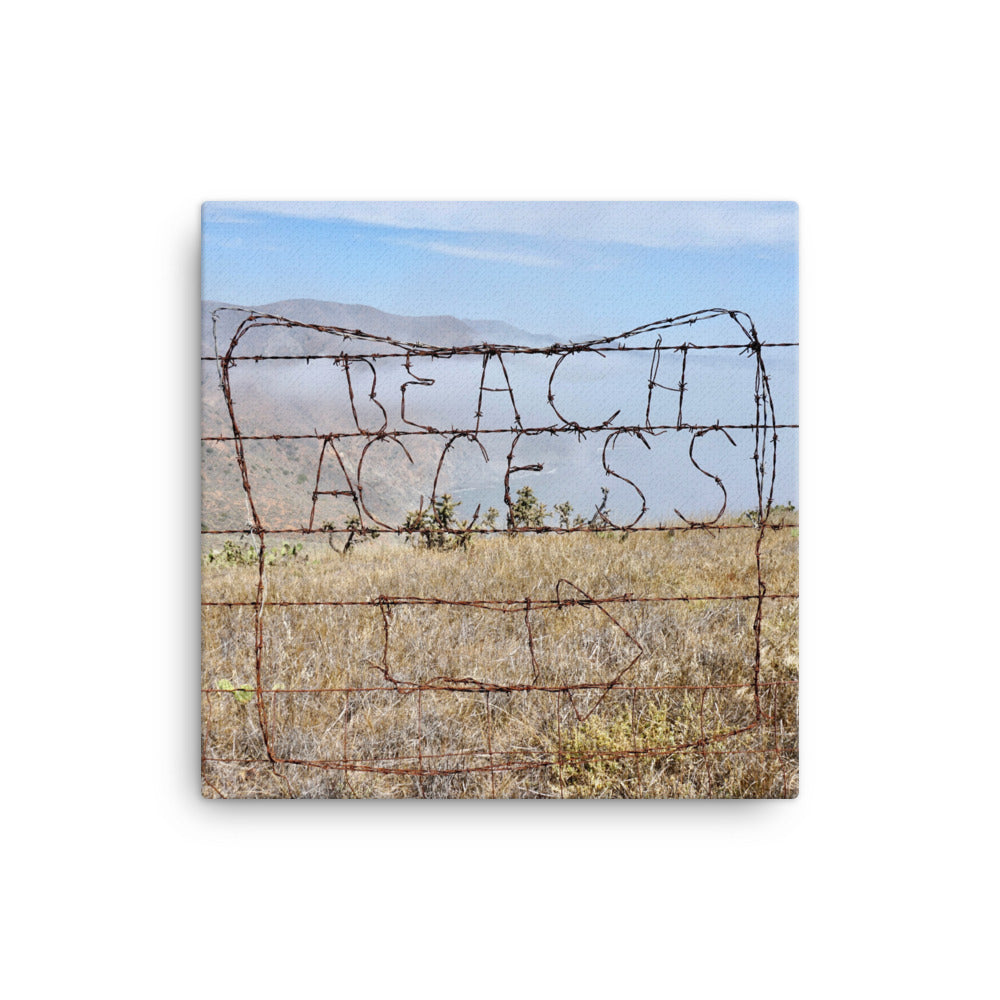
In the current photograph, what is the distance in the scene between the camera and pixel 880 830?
2506 mm

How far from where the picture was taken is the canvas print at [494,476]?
2.48 m

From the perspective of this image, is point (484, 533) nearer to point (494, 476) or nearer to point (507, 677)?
point (494, 476)

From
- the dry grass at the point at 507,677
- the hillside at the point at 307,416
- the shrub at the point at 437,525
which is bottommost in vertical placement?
the dry grass at the point at 507,677

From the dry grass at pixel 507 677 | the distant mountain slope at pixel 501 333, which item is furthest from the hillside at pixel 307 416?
the dry grass at pixel 507 677

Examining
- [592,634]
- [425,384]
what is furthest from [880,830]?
[425,384]

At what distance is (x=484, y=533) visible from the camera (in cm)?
256

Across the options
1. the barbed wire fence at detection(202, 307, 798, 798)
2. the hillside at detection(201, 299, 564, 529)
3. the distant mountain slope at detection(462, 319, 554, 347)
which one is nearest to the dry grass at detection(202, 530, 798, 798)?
the barbed wire fence at detection(202, 307, 798, 798)

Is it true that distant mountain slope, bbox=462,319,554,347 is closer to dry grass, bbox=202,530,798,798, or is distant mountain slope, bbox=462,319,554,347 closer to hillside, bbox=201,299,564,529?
hillside, bbox=201,299,564,529

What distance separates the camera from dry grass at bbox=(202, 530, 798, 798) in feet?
8.15

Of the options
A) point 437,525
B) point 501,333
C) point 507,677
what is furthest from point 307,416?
point 507,677

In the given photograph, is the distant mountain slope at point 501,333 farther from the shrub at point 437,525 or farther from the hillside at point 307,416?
the shrub at point 437,525

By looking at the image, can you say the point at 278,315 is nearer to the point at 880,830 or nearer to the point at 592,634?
the point at 592,634

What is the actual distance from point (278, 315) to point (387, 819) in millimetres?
1450

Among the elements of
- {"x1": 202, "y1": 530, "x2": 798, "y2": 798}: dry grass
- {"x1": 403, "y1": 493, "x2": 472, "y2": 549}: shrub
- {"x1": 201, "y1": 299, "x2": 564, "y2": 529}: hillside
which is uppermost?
{"x1": 201, "y1": 299, "x2": 564, "y2": 529}: hillside
